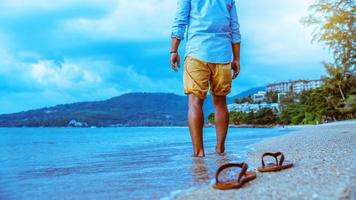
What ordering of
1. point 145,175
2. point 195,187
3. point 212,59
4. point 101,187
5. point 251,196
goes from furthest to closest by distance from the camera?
point 212,59, point 145,175, point 101,187, point 195,187, point 251,196

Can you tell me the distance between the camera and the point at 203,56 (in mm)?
4383

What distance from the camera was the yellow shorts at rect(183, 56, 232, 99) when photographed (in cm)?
437

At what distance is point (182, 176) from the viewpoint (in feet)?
10.3

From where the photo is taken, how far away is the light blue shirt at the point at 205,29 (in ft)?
14.5

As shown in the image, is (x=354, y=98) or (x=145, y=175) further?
(x=354, y=98)

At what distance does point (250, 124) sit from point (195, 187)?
9562cm

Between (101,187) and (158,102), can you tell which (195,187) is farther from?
(158,102)

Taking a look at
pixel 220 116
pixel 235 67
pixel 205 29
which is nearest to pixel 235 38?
pixel 235 67

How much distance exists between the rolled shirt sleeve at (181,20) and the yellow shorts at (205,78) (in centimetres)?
28

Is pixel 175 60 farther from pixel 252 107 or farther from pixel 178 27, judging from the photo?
pixel 252 107

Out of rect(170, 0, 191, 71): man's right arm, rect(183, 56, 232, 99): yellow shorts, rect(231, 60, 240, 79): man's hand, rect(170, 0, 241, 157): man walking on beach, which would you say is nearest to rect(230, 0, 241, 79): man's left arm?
rect(231, 60, 240, 79): man's hand

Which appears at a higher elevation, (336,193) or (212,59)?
(212,59)

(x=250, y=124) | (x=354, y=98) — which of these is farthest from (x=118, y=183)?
(x=250, y=124)

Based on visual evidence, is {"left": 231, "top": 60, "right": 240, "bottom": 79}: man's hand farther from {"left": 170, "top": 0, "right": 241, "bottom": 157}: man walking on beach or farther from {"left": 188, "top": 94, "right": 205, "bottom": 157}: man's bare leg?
{"left": 188, "top": 94, "right": 205, "bottom": 157}: man's bare leg
